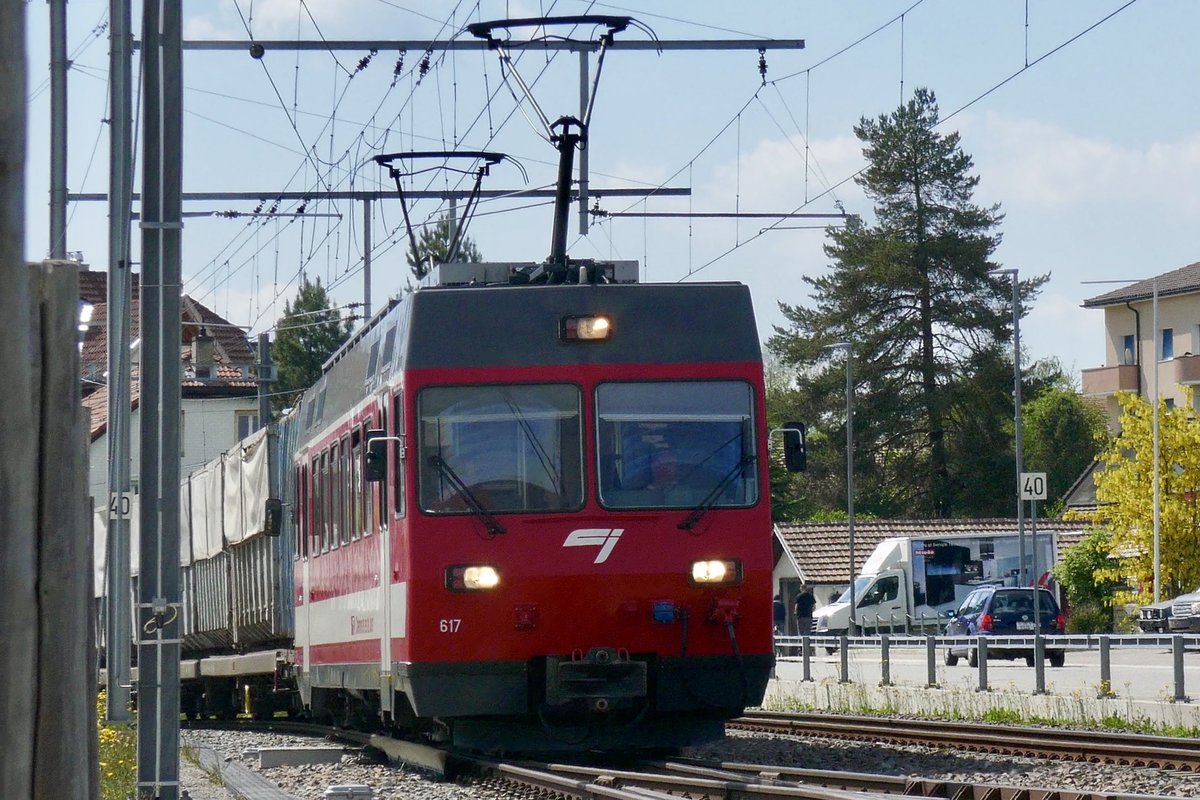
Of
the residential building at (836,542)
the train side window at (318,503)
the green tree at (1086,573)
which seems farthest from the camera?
the residential building at (836,542)

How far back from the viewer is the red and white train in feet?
41.3

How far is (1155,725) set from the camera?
1747 cm

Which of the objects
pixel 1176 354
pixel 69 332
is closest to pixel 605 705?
pixel 69 332

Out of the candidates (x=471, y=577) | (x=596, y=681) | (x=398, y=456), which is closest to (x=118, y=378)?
(x=398, y=456)

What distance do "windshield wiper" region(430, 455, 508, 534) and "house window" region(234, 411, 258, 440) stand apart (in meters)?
65.5

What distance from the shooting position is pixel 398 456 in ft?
42.7

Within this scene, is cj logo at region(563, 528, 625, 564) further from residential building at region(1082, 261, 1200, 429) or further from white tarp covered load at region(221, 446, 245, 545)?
residential building at region(1082, 261, 1200, 429)

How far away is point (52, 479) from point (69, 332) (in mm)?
192

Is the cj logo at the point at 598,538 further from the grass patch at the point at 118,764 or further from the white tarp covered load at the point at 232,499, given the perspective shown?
the white tarp covered load at the point at 232,499

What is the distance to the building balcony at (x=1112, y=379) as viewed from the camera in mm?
84625

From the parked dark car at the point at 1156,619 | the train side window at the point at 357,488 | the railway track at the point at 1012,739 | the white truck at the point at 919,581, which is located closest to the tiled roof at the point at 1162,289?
the white truck at the point at 919,581

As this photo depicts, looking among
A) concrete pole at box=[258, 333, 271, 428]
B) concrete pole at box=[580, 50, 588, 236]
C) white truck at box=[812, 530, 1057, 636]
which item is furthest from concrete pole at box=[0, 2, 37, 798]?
white truck at box=[812, 530, 1057, 636]

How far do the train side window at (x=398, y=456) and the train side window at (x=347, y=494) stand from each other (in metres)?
1.87

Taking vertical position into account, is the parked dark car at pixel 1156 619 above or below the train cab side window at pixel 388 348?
below
